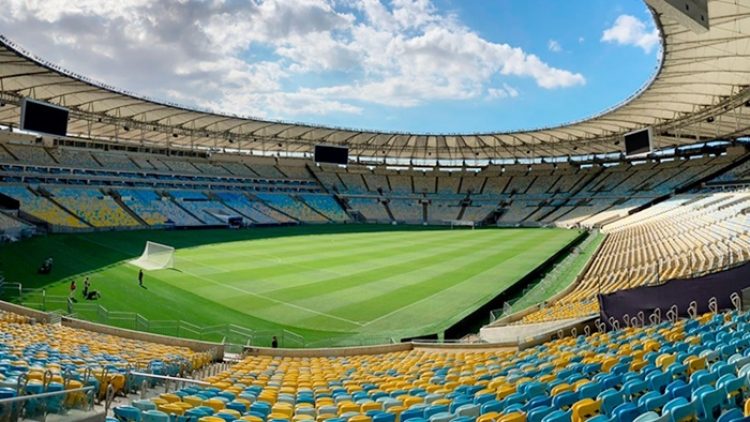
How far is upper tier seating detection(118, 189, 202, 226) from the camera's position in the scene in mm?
49719

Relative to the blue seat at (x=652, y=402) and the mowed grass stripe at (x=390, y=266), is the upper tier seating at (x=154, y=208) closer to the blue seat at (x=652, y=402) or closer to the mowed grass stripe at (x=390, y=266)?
the mowed grass stripe at (x=390, y=266)

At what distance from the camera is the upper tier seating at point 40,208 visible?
1601 inches

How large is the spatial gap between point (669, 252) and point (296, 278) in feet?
63.2

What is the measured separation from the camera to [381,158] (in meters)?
82.4

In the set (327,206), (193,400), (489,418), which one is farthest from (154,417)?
(327,206)

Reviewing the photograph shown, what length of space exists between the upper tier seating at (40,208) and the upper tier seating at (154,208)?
7274 mm

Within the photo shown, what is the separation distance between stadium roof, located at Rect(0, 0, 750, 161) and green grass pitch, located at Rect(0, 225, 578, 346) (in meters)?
11.2

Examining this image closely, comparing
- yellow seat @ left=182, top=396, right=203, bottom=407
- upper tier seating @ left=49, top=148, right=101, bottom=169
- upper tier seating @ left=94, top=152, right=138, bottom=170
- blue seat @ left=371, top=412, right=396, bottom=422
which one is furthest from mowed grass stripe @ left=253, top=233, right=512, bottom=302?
upper tier seating @ left=49, top=148, right=101, bottom=169

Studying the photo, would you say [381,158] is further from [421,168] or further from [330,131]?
[330,131]

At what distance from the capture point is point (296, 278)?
1098 inches

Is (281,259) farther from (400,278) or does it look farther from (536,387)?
(536,387)

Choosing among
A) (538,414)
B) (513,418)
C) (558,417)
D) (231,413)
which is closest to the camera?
(558,417)

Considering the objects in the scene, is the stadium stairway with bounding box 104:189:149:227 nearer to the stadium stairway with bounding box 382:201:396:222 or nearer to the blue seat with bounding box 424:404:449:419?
the stadium stairway with bounding box 382:201:396:222

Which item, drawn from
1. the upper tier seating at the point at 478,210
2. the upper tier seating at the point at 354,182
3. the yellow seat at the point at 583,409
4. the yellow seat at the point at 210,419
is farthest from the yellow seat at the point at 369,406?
the upper tier seating at the point at 354,182
